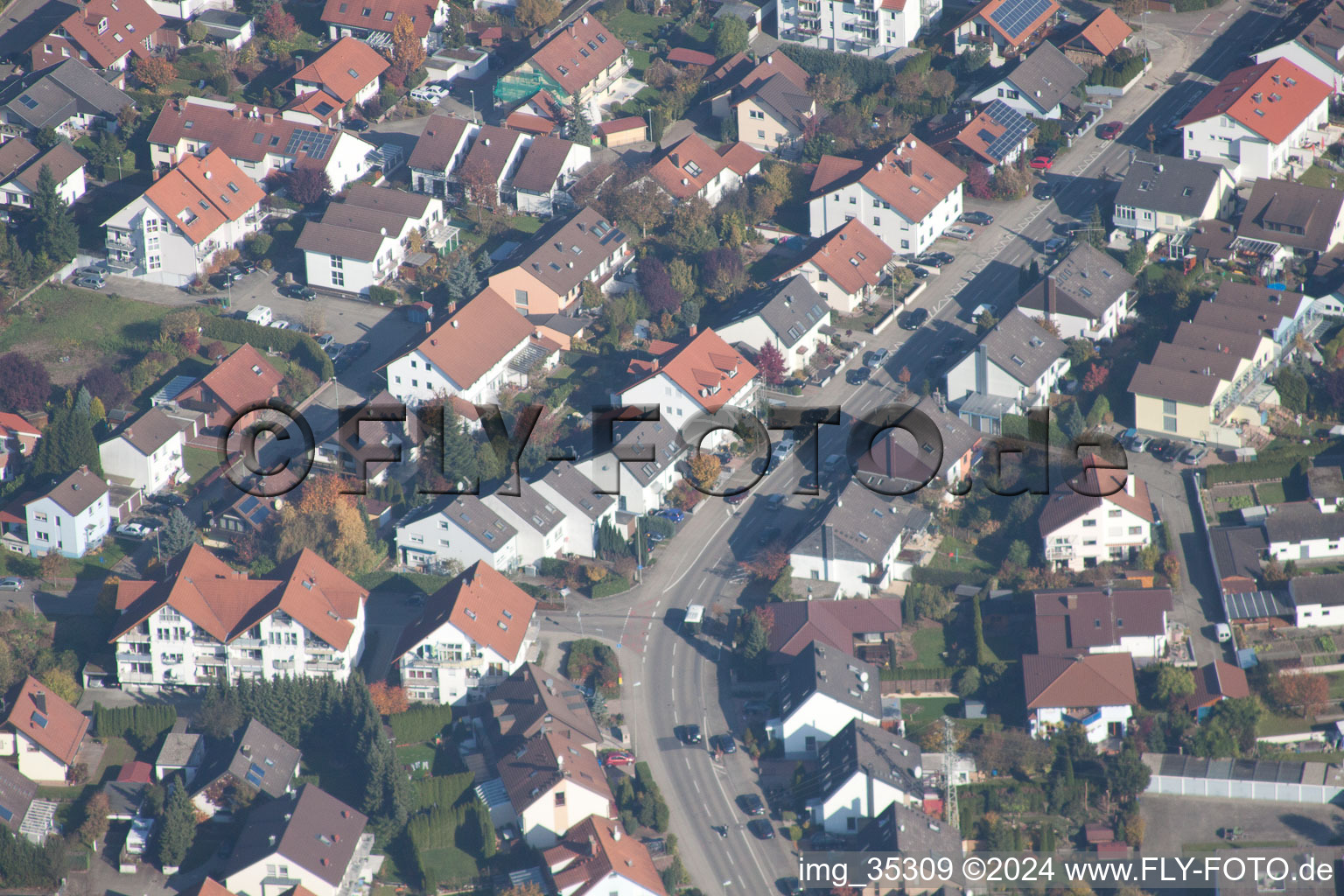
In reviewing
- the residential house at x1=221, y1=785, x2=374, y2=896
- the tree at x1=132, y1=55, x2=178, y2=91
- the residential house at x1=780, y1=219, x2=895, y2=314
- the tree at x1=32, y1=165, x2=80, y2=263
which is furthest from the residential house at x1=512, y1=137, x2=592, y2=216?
the residential house at x1=221, y1=785, x2=374, y2=896

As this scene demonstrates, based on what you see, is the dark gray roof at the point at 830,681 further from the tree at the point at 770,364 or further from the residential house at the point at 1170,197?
the residential house at the point at 1170,197

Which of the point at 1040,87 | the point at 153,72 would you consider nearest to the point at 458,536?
the point at 153,72

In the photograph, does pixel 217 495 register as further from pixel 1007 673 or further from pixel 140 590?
pixel 1007 673

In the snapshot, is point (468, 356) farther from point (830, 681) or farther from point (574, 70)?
point (574, 70)

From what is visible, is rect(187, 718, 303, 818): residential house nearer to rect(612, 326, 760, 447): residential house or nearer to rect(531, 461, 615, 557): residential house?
rect(531, 461, 615, 557): residential house

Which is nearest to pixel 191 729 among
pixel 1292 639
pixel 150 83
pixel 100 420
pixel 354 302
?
pixel 100 420
